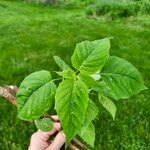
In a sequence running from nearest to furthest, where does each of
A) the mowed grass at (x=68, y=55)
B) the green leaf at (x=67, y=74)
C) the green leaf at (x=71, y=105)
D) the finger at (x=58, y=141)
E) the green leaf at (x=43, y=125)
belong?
the green leaf at (x=71, y=105)
the green leaf at (x=67, y=74)
the green leaf at (x=43, y=125)
the finger at (x=58, y=141)
the mowed grass at (x=68, y=55)

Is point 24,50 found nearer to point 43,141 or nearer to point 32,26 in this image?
point 32,26

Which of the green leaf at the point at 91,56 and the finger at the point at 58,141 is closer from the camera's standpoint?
the green leaf at the point at 91,56

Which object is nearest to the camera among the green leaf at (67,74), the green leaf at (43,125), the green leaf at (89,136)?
the green leaf at (67,74)

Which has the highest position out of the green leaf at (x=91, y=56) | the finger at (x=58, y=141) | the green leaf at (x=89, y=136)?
the green leaf at (x=91, y=56)

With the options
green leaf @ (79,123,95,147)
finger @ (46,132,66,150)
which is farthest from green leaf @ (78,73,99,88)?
finger @ (46,132,66,150)

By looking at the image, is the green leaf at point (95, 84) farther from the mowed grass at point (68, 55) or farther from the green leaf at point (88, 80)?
the mowed grass at point (68, 55)

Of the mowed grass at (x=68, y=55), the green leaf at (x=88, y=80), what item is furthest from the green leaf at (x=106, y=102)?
the mowed grass at (x=68, y=55)

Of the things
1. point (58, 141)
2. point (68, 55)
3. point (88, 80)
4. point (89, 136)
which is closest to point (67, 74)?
point (88, 80)
